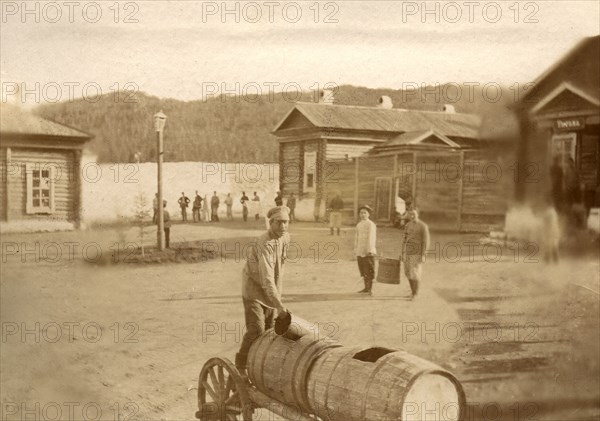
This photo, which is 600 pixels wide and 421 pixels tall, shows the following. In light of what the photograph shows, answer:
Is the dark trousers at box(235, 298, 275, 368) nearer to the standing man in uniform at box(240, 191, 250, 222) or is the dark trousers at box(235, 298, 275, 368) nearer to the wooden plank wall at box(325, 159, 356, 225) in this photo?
the standing man in uniform at box(240, 191, 250, 222)

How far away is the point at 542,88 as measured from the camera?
6828 millimetres

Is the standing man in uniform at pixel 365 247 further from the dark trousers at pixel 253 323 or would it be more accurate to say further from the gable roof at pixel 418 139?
the dark trousers at pixel 253 323

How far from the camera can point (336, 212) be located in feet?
21.7

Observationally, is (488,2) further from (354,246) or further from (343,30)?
(354,246)

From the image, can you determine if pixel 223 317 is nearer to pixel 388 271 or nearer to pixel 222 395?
pixel 222 395

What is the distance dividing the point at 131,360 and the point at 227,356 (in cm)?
87

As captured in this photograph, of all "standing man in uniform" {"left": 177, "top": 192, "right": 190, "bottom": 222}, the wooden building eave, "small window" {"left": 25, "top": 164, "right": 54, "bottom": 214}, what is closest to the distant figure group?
"standing man in uniform" {"left": 177, "top": 192, "right": 190, "bottom": 222}

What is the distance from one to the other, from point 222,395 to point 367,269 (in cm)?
164

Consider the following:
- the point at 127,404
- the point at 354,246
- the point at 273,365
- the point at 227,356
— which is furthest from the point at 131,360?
the point at 354,246

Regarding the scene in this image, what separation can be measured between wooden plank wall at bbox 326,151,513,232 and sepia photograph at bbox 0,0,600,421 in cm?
2

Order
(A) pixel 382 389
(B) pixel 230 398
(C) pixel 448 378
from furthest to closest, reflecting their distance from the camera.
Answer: (B) pixel 230 398 < (C) pixel 448 378 < (A) pixel 382 389

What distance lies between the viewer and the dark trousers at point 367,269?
6.54m

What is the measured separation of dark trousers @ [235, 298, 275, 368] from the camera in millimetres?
6113

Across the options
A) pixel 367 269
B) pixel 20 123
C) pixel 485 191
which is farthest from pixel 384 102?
pixel 20 123
